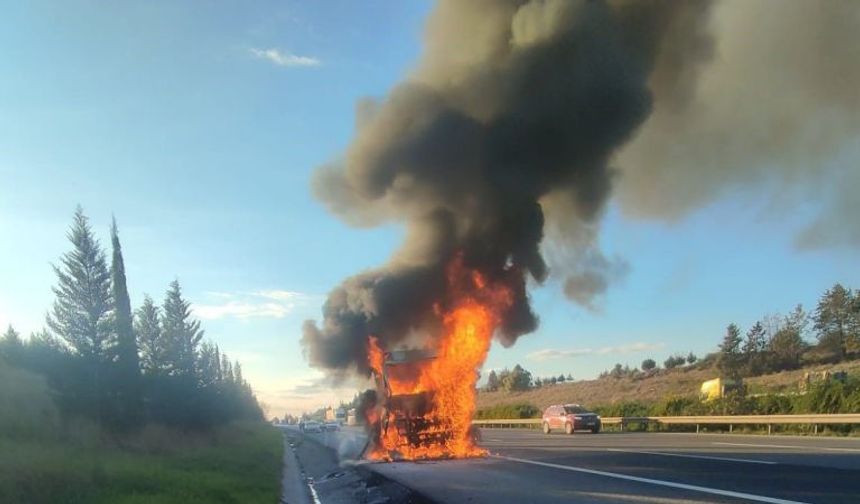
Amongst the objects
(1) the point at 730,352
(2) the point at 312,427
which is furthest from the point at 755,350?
(2) the point at 312,427

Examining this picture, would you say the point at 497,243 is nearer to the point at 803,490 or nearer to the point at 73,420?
the point at 803,490

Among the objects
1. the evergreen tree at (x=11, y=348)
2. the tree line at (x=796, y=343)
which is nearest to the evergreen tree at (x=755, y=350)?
the tree line at (x=796, y=343)

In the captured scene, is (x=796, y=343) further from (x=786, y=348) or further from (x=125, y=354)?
(x=125, y=354)

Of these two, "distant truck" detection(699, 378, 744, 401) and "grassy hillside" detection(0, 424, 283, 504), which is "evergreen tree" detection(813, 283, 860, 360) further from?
"grassy hillside" detection(0, 424, 283, 504)

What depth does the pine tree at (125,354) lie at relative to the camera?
31716 mm

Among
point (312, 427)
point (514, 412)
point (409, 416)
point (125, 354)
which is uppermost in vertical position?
point (125, 354)

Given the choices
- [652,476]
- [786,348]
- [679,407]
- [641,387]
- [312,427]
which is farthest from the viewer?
[312,427]

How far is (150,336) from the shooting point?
51.4 metres

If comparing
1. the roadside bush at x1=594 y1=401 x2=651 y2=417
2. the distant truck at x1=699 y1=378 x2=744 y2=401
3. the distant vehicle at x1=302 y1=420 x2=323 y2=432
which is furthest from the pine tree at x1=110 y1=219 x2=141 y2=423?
the distant vehicle at x1=302 y1=420 x2=323 y2=432

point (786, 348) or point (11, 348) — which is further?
point (786, 348)

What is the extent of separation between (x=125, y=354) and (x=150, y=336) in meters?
19.6

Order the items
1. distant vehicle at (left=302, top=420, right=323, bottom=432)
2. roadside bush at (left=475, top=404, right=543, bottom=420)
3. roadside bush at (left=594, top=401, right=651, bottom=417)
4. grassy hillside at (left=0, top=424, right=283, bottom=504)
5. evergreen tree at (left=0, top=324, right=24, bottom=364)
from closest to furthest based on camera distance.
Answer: grassy hillside at (left=0, top=424, right=283, bottom=504), evergreen tree at (left=0, top=324, right=24, bottom=364), roadside bush at (left=594, top=401, right=651, bottom=417), roadside bush at (left=475, top=404, right=543, bottom=420), distant vehicle at (left=302, top=420, right=323, bottom=432)

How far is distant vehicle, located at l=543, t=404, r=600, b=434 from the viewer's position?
102 feet

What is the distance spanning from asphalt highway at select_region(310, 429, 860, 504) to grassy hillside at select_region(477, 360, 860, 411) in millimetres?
28437
